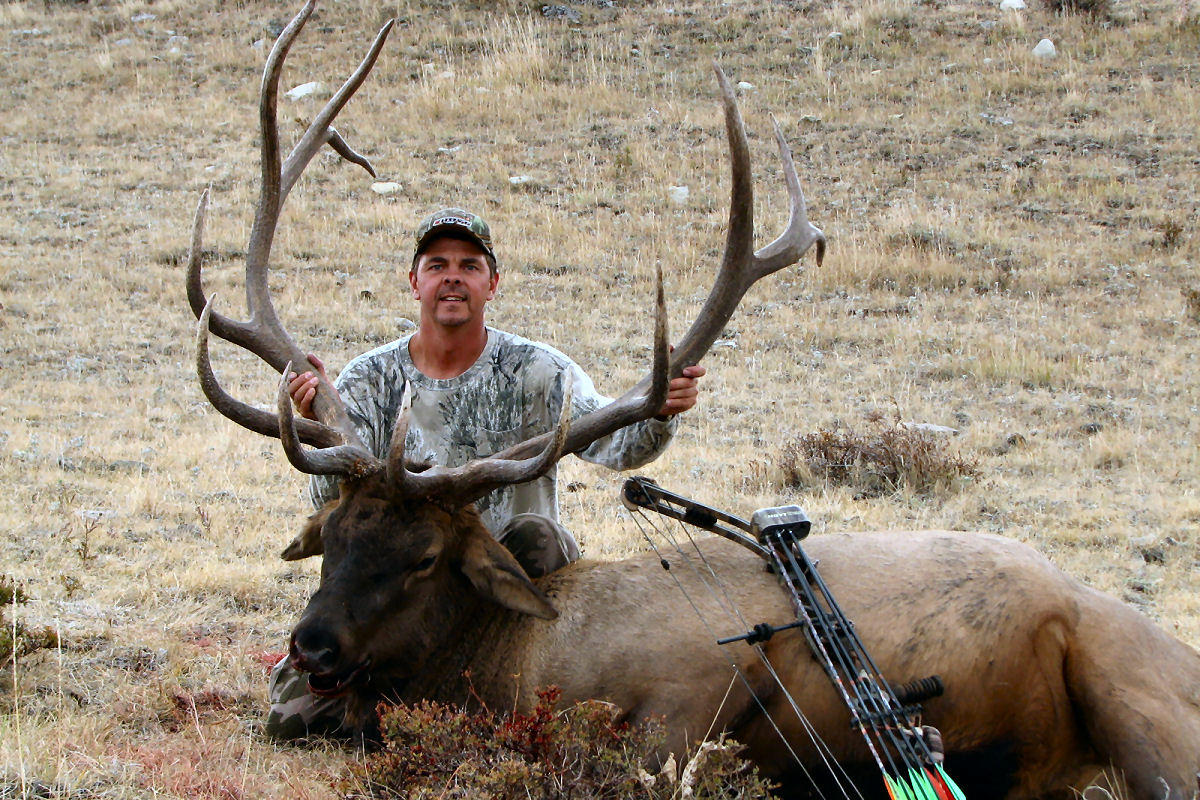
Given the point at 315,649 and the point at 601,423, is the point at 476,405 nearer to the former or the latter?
the point at 601,423

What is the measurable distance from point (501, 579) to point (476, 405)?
113cm

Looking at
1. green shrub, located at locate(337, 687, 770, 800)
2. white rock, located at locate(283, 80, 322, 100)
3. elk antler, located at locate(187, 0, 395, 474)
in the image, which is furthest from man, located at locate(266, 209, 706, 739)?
white rock, located at locate(283, 80, 322, 100)

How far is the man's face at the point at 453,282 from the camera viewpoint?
5426 millimetres

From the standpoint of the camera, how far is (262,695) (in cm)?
525

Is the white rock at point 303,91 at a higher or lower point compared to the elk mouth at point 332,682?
higher

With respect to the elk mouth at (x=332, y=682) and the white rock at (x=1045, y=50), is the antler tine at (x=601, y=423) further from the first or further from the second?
the white rock at (x=1045, y=50)

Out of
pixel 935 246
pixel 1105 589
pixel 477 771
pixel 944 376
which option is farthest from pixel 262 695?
pixel 935 246

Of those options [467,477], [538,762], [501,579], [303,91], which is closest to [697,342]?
[467,477]

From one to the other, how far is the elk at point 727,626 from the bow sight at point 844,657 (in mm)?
111

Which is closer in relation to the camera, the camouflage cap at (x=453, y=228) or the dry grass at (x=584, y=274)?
the camouflage cap at (x=453, y=228)

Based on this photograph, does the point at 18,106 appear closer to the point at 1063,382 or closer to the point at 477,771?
the point at 1063,382

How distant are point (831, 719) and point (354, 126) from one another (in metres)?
15.8

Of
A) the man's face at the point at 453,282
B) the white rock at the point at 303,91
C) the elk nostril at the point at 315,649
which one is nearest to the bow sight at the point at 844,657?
the man's face at the point at 453,282

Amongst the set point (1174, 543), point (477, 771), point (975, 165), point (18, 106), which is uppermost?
point (18, 106)
